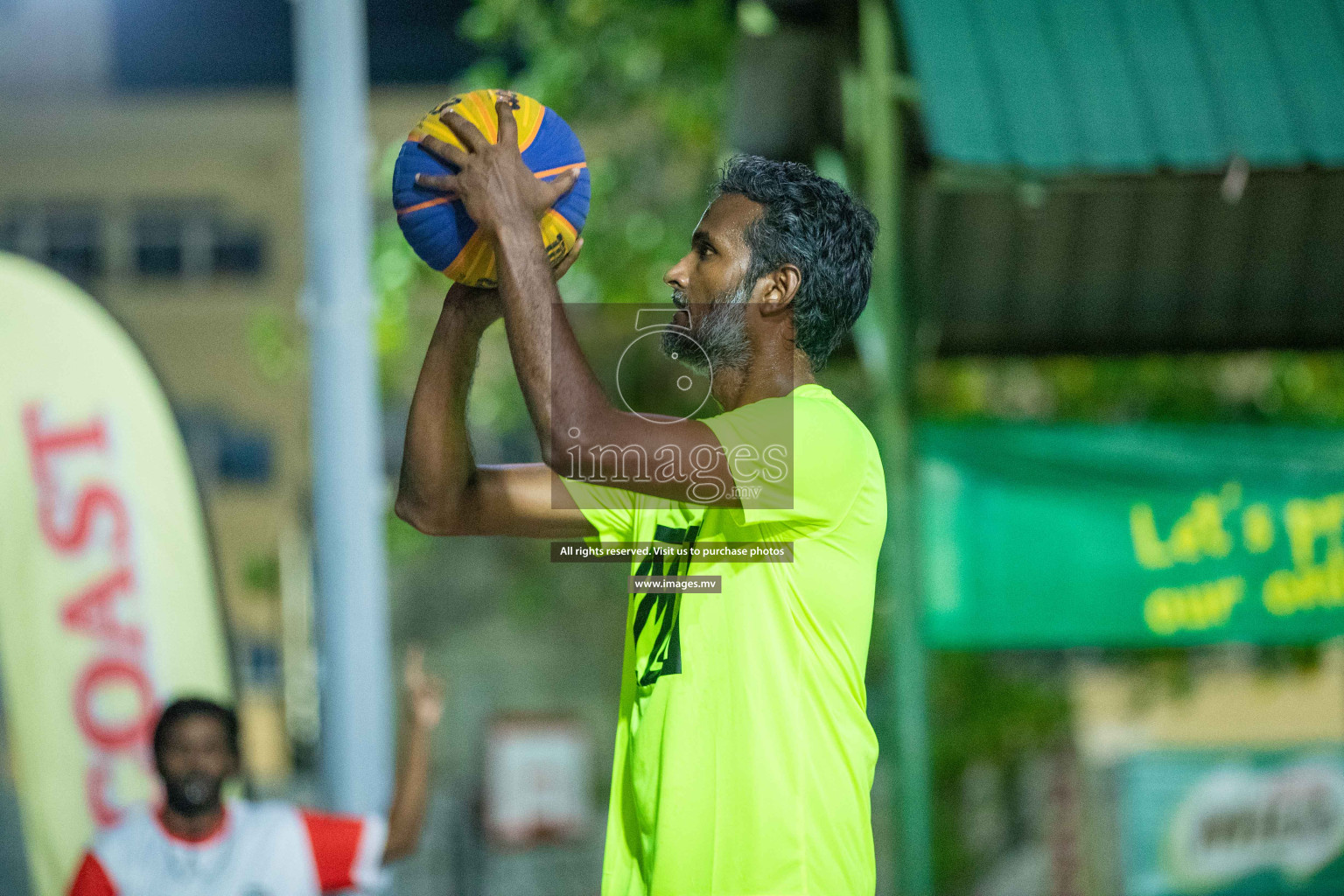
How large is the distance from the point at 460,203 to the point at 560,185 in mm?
167

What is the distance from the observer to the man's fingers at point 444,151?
2277mm

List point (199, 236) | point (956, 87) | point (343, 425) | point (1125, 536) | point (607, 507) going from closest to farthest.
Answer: point (607, 507), point (343, 425), point (956, 87), point (1125, 536), point (199, 236)

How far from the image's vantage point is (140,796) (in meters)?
5.02

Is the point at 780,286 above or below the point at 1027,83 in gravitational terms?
below

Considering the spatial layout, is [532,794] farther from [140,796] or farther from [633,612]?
[633,612]

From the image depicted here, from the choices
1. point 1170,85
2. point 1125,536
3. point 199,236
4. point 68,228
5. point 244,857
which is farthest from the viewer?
point 68,228

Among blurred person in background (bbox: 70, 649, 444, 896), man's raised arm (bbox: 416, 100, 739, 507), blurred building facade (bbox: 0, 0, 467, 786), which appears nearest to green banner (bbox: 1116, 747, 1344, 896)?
blurred person in background (bbox: 70, 649, 444, 896)

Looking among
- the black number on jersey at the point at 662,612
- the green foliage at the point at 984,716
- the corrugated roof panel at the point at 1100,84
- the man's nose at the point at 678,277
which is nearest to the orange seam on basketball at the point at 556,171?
the man's nose at the point at 678,277

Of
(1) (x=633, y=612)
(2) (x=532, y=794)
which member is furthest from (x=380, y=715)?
(2) (x=532, y=794)

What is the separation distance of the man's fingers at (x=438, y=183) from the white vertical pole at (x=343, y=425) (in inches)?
103

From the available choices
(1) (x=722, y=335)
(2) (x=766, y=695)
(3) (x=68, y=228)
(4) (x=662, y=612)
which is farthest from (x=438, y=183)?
(3) (x=68, y=228)

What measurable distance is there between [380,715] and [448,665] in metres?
6.27

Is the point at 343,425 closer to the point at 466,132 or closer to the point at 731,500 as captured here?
the point at 466,132

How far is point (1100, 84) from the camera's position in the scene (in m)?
5.43
